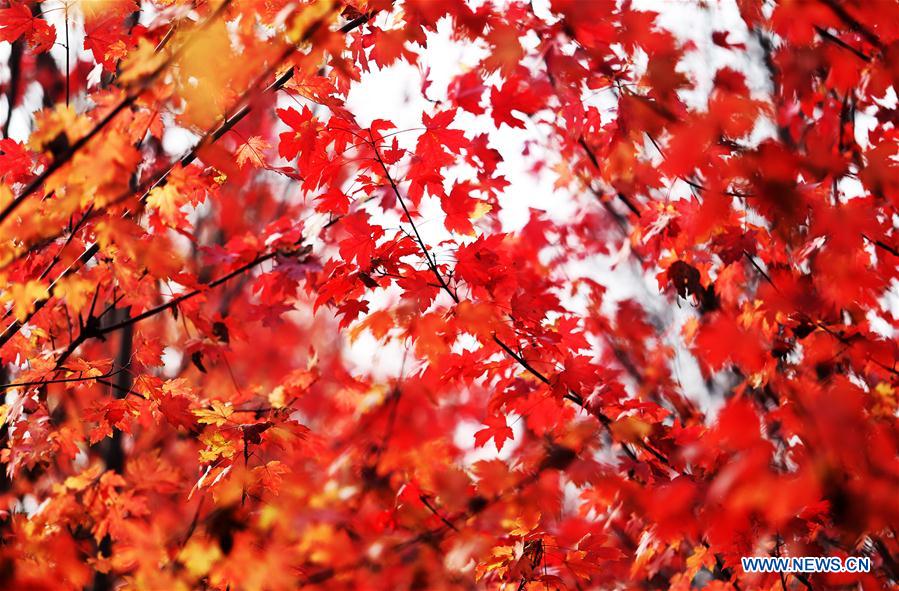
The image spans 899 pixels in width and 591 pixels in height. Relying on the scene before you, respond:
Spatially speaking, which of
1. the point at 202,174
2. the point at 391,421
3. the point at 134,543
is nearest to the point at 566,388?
the point at 391,421

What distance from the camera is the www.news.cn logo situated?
3160 millimetres

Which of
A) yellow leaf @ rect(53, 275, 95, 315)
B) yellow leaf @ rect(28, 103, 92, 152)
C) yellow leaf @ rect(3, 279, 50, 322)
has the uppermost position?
yellow leaf @ rect(28, 103, 92, 152)

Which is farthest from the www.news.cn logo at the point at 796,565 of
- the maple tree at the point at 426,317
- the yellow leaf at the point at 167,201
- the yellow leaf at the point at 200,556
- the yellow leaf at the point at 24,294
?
the yellow leaf at the point at 24,294

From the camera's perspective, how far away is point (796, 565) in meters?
3.20

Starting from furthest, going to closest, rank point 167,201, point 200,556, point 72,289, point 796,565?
point 796,565 → point 167,201 → point 72,289 → point 200,556

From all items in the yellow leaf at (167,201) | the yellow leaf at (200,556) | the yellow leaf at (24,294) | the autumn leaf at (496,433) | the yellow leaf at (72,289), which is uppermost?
the yellow leaf at (167,201)

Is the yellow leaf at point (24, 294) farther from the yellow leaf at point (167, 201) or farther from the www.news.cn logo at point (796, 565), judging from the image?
the www.news.cn logo at point (796, 565)

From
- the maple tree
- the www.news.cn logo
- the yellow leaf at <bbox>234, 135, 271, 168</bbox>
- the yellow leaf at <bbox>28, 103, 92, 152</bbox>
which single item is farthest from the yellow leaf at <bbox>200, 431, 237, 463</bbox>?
the www.news.cn logo

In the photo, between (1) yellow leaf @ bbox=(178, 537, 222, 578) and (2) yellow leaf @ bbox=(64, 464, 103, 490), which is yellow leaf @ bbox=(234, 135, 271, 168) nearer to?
(1) yellow leaf @ bbox=(178, 537, 222, 578)

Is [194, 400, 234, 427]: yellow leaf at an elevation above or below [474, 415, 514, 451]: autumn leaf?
above

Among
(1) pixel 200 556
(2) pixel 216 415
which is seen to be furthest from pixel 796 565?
(2) pixel 216 415

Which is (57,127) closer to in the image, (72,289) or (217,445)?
(72,289)

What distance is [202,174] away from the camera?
3.07 m

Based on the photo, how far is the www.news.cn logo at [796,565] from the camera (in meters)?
3.16
